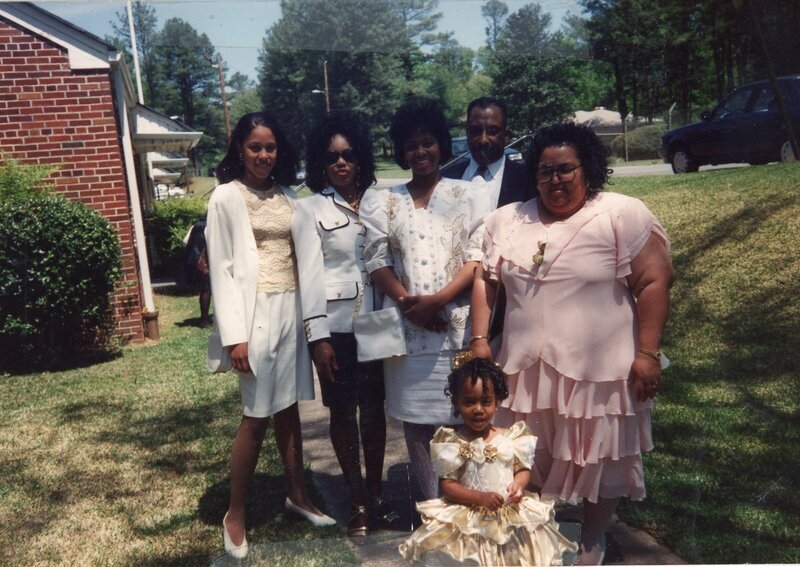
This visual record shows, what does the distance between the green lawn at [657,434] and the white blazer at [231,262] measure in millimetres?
1066

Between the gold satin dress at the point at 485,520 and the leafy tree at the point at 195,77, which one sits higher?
the leafy tree at the point at 195,77

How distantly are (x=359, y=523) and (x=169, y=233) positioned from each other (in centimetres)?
757

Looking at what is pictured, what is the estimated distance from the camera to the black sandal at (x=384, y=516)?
3.56m

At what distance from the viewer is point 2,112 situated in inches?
277

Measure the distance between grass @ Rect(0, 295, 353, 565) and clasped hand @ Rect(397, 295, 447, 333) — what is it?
1.09 m

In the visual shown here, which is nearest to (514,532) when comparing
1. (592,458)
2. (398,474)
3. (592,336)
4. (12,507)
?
(592,458)

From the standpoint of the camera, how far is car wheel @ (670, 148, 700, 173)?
5.82 meters

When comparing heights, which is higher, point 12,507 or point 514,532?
point 514,532

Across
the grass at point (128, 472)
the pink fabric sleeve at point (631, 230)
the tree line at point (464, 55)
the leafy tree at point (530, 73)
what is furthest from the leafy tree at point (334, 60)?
the grass at point (128, 472)

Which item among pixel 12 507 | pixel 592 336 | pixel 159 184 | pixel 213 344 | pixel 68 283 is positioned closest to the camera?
pixel 592 336

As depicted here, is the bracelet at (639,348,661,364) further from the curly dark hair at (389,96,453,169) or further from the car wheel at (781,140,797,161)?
the car wheel at (781,140,797,161)

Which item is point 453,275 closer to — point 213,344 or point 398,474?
point 213,344

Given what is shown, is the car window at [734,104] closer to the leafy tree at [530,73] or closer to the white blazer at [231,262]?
the leafy tree at [530,73]

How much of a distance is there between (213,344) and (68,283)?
14.2ft
